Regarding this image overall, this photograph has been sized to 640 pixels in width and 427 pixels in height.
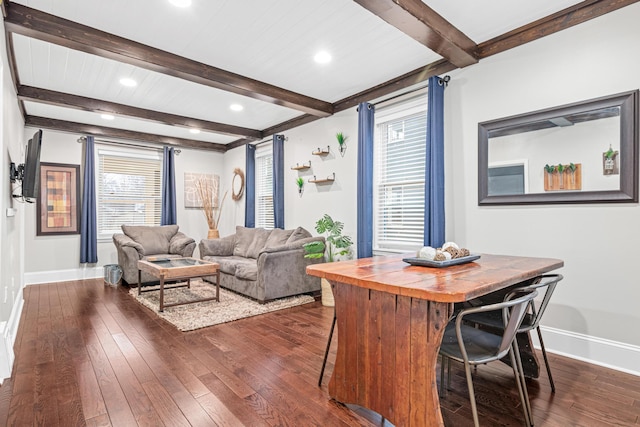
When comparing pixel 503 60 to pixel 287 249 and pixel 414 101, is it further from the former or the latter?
pixel 287 249

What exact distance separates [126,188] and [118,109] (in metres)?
2.02

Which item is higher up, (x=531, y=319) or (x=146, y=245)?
(x=146, y=245)

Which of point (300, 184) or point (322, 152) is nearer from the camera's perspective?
point (322, 152)

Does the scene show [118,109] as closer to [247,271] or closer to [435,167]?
[247,271]

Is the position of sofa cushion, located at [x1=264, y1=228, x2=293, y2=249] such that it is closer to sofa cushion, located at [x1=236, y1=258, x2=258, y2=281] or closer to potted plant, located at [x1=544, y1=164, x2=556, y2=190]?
sofa cushion, located at [x1=236, y1=258, x2=258, y2=281]

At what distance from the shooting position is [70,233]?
5703 mm

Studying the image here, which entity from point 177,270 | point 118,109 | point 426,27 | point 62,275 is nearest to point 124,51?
point 118,109

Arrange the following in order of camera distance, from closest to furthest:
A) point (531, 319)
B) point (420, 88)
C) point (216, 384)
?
point (531, 319), point (216, 384), point (420, 88)

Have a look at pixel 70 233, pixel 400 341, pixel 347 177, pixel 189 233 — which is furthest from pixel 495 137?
pixel 70 233

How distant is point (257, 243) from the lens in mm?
5414

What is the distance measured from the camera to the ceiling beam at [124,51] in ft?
8.65

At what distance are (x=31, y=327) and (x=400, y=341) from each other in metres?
3.63

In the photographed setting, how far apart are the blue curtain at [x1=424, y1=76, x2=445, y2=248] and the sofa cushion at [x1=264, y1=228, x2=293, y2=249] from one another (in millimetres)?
2254

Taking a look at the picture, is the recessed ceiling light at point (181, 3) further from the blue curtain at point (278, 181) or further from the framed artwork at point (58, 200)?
the framed artwork at point (58, 200)
